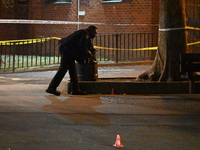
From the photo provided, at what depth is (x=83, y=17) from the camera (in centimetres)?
2239

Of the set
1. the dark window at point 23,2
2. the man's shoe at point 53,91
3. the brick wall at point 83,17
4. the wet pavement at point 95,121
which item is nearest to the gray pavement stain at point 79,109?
the wet pavement at point 95,121

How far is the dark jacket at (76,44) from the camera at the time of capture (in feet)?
37.8

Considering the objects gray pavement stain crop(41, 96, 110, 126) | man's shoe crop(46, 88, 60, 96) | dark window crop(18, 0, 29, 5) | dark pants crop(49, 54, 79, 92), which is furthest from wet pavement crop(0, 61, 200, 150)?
dark window crop(18, 0, 29, 5)

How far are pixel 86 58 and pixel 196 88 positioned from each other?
8.27 ft

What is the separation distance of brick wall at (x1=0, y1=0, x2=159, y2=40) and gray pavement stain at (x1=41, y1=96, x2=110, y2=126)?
31.9 ft

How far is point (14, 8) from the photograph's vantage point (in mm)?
24141

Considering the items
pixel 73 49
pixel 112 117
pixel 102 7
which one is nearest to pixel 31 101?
pixel 73 49

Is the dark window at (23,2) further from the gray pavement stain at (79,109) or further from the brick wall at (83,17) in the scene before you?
the gray pavement stain at (79,109)

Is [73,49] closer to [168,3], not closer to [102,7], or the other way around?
[168,3]

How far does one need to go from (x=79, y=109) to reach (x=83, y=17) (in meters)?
12.5

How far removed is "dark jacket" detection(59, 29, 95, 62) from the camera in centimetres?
1152

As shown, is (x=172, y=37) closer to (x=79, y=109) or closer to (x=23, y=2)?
(x=79, y=109)

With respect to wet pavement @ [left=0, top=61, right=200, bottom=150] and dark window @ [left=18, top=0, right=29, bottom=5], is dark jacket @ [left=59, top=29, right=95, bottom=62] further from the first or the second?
dark window @ [left=18, top=0, right=29, bottom=5]

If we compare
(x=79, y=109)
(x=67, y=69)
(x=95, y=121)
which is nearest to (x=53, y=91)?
(x=67, y=69)
